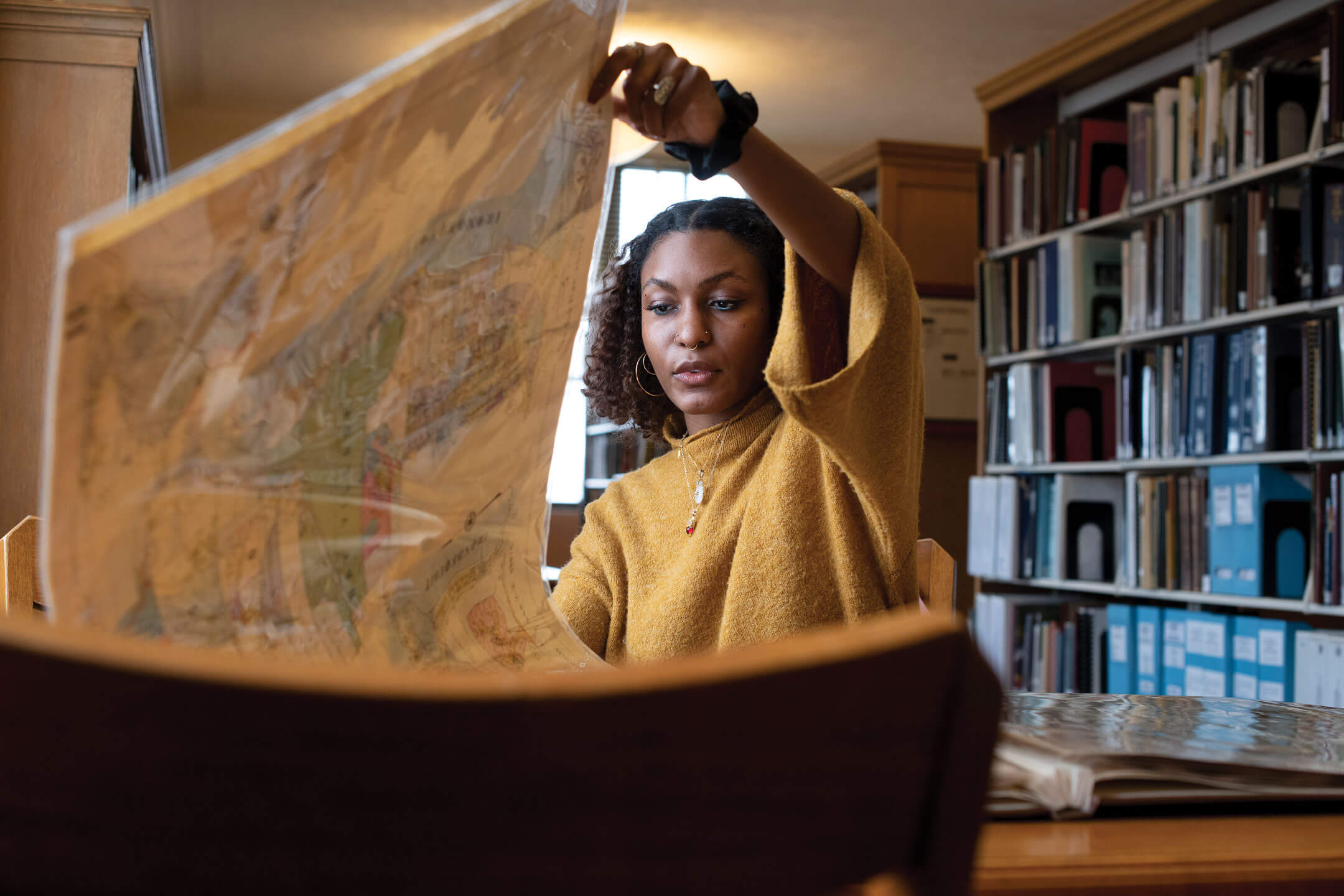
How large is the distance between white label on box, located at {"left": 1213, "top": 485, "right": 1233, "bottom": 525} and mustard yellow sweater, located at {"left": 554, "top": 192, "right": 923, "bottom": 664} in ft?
6.64

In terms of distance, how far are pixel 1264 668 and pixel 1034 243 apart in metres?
1.44

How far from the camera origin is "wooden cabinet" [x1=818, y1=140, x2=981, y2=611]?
469 centimetres

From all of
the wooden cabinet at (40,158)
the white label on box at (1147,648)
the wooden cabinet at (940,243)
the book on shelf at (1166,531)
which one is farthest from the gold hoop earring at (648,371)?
the wooden cabinet at (940,243)

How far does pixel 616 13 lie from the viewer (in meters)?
0.70

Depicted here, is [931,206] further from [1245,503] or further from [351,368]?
[351,368]

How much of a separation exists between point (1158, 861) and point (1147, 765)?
0.10 m

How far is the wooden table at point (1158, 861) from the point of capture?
16.1 inches

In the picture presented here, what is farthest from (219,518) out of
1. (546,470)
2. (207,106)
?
(207,106)

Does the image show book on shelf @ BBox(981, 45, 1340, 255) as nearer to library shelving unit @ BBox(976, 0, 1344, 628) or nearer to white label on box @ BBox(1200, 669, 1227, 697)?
library shelving unit @ BBox(976, 0, 1344, 628)

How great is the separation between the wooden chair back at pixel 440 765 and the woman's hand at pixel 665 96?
0.53 metres

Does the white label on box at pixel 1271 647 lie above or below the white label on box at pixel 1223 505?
below

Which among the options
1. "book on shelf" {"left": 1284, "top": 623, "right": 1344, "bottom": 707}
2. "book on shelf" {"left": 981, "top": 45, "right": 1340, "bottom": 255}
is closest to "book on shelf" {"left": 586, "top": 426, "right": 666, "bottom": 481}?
"book on shelf" {"left": 981, "top": 45, "right": 1340, "bottom": 255}

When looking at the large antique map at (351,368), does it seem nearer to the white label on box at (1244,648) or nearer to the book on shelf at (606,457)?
the white label on box at (1244,648)

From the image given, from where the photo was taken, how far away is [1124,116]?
3.54 meters
